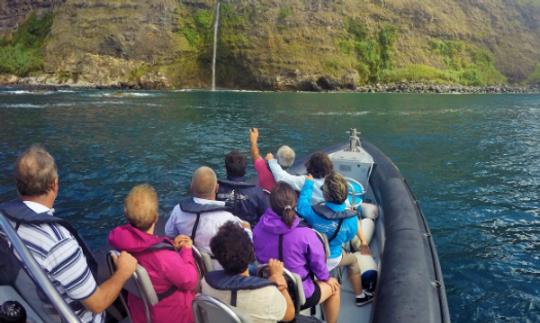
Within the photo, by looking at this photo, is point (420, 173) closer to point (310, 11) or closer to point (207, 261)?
point (207, 261)

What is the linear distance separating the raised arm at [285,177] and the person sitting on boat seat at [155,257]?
3009 mm

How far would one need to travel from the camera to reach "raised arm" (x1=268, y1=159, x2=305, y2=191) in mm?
6355

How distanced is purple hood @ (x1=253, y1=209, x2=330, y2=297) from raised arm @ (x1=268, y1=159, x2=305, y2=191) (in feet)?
7.17

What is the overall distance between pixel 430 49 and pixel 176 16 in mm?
55737

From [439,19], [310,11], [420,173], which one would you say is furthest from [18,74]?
[439,19]

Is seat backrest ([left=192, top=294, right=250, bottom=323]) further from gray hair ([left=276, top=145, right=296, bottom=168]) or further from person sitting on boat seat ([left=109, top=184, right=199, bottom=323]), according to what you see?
gray hair ([left=276, top=145, right=296, bottom=168])

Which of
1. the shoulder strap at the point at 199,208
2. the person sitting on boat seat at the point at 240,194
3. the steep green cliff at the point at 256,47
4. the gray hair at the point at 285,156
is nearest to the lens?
the shoulder strap at the point at 199,208

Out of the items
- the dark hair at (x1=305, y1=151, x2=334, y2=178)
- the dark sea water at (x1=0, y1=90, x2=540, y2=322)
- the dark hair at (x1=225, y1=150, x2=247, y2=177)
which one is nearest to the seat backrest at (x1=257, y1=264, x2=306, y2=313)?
the dark hair at (x1=225, y1=150, x2=247, y2=177)

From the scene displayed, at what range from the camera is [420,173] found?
1473 cm

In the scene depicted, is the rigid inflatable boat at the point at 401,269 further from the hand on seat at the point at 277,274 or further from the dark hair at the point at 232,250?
the dark hair at the point at 232,250

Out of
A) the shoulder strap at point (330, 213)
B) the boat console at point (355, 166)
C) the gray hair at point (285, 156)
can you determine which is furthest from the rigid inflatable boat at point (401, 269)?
the gray hair at point (285, 156)

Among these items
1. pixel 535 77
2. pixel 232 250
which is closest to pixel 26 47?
pixel 232 250

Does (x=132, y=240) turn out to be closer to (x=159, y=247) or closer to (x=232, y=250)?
(x=159, y=247)

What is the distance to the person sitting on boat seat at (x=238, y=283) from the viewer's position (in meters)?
3.07
